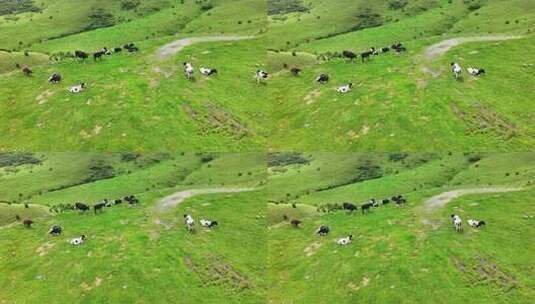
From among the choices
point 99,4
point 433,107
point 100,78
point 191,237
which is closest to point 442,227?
point 433,107

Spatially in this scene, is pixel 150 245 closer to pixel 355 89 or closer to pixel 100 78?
pixel 100 78

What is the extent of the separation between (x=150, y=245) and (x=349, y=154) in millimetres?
21428

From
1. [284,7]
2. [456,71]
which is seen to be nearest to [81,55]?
[284,7]

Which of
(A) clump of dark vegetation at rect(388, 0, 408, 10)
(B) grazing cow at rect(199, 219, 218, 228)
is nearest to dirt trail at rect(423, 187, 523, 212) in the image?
(B) grazing cow at rect(199, 219, 218, 228)

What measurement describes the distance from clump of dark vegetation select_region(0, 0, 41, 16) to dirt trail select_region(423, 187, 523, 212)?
55204 millimetres

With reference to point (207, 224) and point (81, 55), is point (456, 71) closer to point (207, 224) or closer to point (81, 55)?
point (207, 224)

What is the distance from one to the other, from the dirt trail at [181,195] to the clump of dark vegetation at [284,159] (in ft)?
12.0

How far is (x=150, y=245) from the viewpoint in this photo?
195 feet

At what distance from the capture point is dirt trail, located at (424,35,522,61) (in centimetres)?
7219

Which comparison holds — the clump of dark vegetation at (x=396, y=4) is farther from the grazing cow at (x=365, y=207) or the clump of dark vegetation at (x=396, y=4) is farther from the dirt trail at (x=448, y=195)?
the grazing cow at (x=365, y=207)

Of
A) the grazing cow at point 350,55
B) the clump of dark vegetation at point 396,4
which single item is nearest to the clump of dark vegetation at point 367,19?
the clump of dark vegetation at point 396,4

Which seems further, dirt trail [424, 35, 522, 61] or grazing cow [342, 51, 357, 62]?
grazing cow [342, 51, 357, 62]

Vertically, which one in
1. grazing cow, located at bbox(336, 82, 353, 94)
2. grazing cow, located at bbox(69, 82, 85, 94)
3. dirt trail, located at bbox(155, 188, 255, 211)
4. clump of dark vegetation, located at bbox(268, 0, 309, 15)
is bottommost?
dirt trail, located at bbox(155, 188, 255, 211)

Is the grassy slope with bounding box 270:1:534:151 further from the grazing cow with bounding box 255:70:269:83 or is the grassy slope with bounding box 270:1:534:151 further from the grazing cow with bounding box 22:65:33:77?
the grazing cow with bounding box 22:65:33:77
